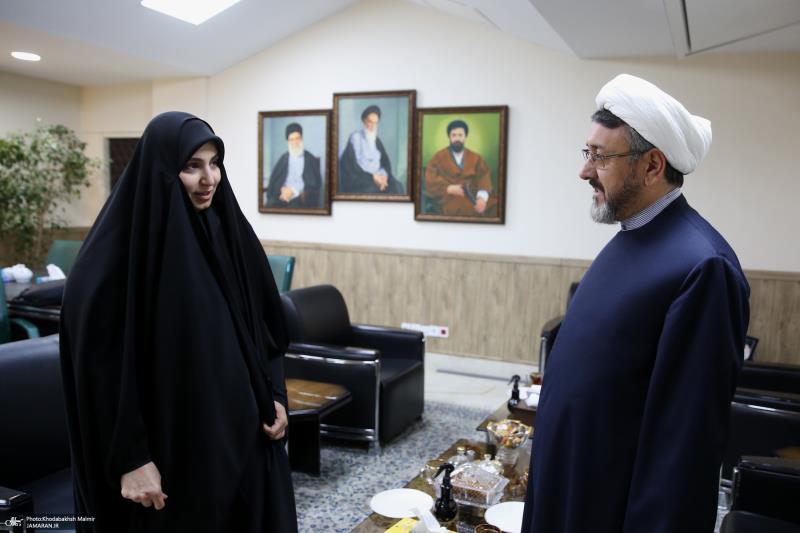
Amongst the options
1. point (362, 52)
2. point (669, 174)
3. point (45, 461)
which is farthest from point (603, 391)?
point (362, 52)

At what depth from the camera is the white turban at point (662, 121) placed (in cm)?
127

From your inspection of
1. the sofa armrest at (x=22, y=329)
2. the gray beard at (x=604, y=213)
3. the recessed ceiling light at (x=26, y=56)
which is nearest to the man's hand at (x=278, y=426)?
the gray beard at (x=604, y=213)

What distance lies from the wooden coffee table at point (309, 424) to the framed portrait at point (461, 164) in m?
→ 2.32

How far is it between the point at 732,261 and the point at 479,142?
13.4 ft

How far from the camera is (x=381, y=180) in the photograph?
5516mm

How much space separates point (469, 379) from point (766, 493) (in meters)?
3.13

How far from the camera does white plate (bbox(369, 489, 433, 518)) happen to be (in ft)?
6.86

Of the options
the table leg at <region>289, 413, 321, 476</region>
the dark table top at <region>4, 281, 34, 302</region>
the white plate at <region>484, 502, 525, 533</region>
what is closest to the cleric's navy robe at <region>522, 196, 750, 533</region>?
the white plate at <region>484, 502, 525, 533</region>

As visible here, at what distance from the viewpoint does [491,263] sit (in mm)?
5203

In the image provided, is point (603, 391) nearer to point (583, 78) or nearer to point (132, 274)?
point (132, 274)

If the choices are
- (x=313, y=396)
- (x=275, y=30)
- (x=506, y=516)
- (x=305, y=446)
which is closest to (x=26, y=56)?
(x=275, y=30)

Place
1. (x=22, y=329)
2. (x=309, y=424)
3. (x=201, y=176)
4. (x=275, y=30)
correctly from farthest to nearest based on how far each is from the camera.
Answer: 1. (x=275, y=30)
2. (x=22, y=329)
3. (x=309, y=424)
4. (x=201, y=176)

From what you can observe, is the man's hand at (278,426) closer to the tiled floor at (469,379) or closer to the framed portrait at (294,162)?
the tiled floor at (469,379)

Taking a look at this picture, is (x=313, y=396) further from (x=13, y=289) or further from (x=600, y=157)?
(x=13, y=289)
